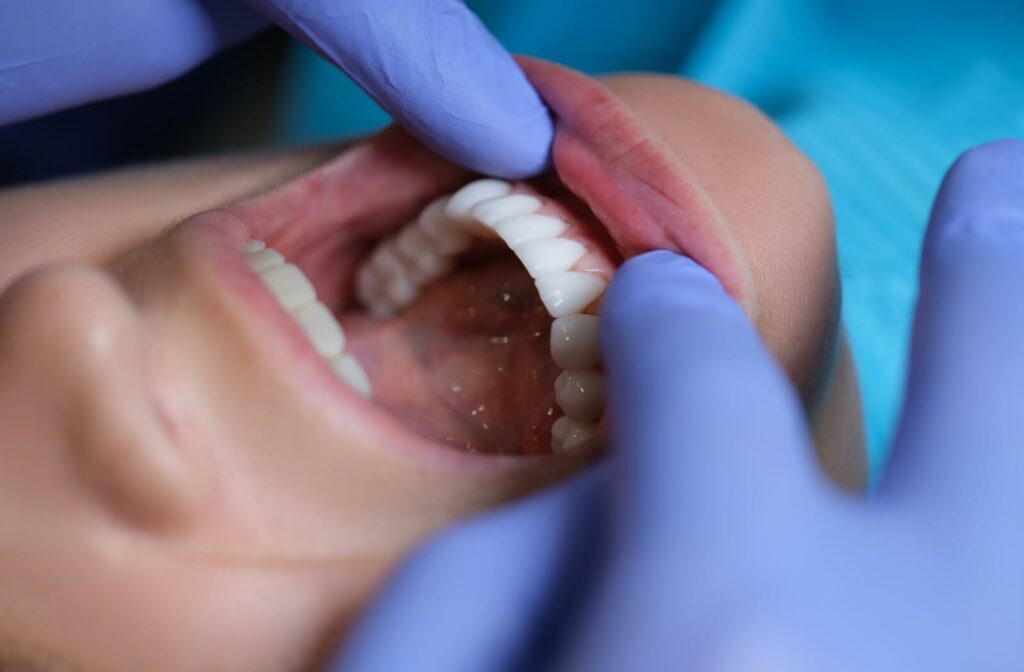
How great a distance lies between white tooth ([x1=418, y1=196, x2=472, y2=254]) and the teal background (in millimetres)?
455

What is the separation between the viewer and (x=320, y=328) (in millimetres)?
826

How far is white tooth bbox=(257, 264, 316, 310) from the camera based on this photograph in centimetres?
81

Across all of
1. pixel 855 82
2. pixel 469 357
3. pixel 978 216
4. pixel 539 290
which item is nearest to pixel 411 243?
pixel 469 357

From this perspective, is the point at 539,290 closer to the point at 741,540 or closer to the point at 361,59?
the point at 361,59

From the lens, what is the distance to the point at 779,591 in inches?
17.1

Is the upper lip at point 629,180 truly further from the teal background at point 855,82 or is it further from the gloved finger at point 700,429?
the teal background at point 855,82

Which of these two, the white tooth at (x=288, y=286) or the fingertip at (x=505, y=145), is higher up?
the fingertip at (x=505, y=145)

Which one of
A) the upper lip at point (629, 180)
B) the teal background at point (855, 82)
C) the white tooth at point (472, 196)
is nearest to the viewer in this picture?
the upper lip at point (629, 180)

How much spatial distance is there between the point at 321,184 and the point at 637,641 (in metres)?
0.60

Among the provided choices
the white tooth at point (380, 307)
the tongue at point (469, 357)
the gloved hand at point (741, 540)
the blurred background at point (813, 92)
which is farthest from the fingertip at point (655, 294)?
the blurred background at point (813, 92)

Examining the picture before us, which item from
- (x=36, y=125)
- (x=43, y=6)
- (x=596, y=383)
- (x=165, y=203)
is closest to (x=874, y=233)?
(x=596, y=383)

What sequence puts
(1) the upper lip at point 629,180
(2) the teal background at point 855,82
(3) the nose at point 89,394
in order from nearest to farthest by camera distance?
(3) the nose at point 89,394 → (1) the upper lip at point 629,180 → (2) the teal background at point 855,82

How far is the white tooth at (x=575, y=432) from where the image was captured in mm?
792

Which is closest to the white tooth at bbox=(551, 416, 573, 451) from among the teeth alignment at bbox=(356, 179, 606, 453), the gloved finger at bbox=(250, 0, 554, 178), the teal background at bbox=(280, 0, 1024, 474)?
the teeth alignment at bbox=(356, 179, 606, 453)
